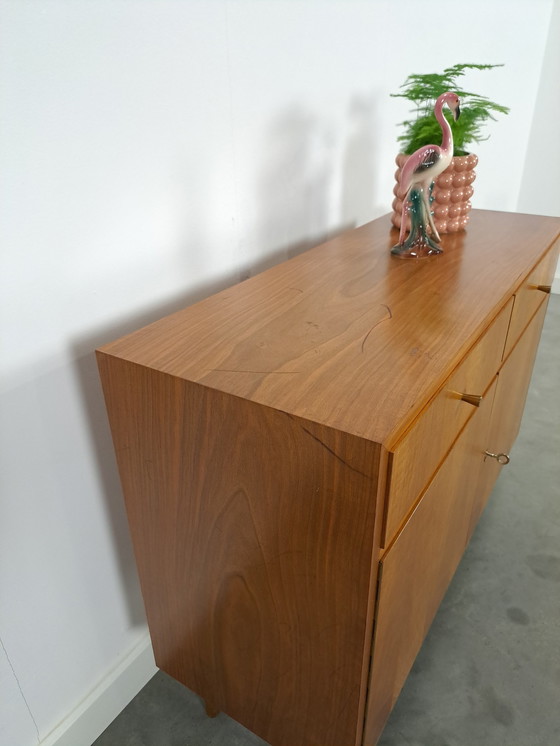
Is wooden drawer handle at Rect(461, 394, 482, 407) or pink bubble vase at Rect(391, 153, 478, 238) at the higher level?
pink bubble vase at Rect(391, 153, 478, 238)

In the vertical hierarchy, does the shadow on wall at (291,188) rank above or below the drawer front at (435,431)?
above

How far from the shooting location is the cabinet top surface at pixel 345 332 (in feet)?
1.98

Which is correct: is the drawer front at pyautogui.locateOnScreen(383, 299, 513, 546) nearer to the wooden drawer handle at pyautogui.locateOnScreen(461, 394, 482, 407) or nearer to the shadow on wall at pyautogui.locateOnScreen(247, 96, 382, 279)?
the wooden drawer handle at pyautogui.locateOnScreen(461, 394, 482, 407)

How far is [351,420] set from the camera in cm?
56

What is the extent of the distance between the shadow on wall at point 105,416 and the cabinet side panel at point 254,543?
103mm

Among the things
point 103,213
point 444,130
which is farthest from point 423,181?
point 103,213

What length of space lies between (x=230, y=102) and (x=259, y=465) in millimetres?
672

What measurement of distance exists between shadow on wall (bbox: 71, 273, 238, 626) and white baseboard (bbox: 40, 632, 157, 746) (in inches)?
3.0

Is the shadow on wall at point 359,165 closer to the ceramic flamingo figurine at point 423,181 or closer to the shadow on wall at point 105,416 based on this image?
the ceramic flamingo figurine at point 423,181

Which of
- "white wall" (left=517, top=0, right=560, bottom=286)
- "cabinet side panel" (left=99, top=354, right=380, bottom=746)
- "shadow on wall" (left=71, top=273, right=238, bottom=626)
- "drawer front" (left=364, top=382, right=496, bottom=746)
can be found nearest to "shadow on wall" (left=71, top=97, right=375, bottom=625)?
"shadow on wall" (left=71, top=273, right=238, bottom=626)

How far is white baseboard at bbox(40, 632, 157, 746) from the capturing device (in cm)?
96

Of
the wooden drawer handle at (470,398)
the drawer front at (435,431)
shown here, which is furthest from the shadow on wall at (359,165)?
the wooden drawer handle at (470,398)

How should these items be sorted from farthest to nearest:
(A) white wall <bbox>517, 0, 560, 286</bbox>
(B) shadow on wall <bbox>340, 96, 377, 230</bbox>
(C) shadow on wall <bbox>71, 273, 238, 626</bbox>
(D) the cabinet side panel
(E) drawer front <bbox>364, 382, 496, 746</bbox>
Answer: (A) white wall <bbox>517, 0, 560, 286</bbox>, (B) shadow on wall <bbox>340, 96, 377, 230</bbox>, (C) shadow on wall <bbox>71, 273, 238, 626</bbox>, (E) drawer front <bbox>364, 382, 496, 746</bbox>, (D) the cabinet side panel

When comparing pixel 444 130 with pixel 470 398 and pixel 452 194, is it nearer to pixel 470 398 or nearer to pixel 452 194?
pixel 452 194
